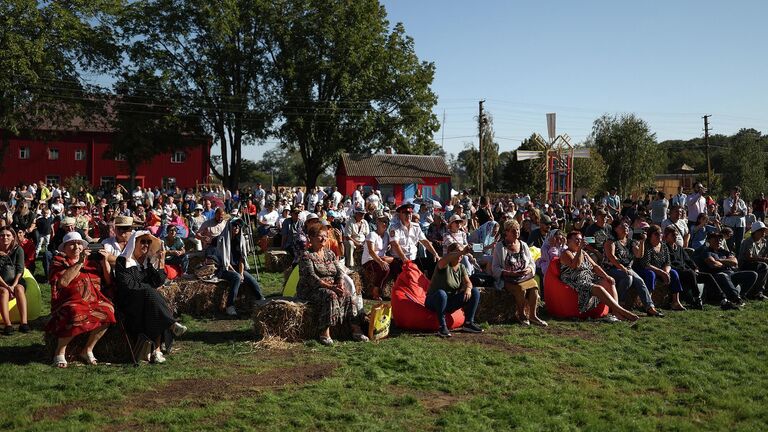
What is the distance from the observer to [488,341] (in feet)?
26.3

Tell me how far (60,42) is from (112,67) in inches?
165

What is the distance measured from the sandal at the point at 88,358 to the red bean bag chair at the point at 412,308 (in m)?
3.73

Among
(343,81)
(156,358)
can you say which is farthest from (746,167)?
(156,358)

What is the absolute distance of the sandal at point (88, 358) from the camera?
6684 millimetres

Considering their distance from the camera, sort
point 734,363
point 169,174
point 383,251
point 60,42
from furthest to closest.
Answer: point 169,174
point 60,42
point 383,251
point 734,363

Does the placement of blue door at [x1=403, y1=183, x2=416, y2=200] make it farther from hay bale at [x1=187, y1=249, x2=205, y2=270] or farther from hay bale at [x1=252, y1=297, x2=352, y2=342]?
hay bale at [x1=252, y1=297, x2=352, y2=342]

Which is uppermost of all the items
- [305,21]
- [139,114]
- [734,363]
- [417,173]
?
[305,21]

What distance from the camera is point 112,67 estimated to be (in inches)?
1549

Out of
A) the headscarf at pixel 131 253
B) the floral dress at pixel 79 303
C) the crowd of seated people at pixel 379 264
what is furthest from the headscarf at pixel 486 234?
the floral dress at pixel 79 303

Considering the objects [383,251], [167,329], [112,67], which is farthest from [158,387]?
[112,67]

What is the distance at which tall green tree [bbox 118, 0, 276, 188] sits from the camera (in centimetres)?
3931

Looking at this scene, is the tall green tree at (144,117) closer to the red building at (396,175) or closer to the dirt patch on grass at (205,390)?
the red building at (396,175)

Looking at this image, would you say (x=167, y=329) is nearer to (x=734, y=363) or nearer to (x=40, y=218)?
(x=734, y=363)

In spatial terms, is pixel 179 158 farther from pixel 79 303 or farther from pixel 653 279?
pixel 79 303
